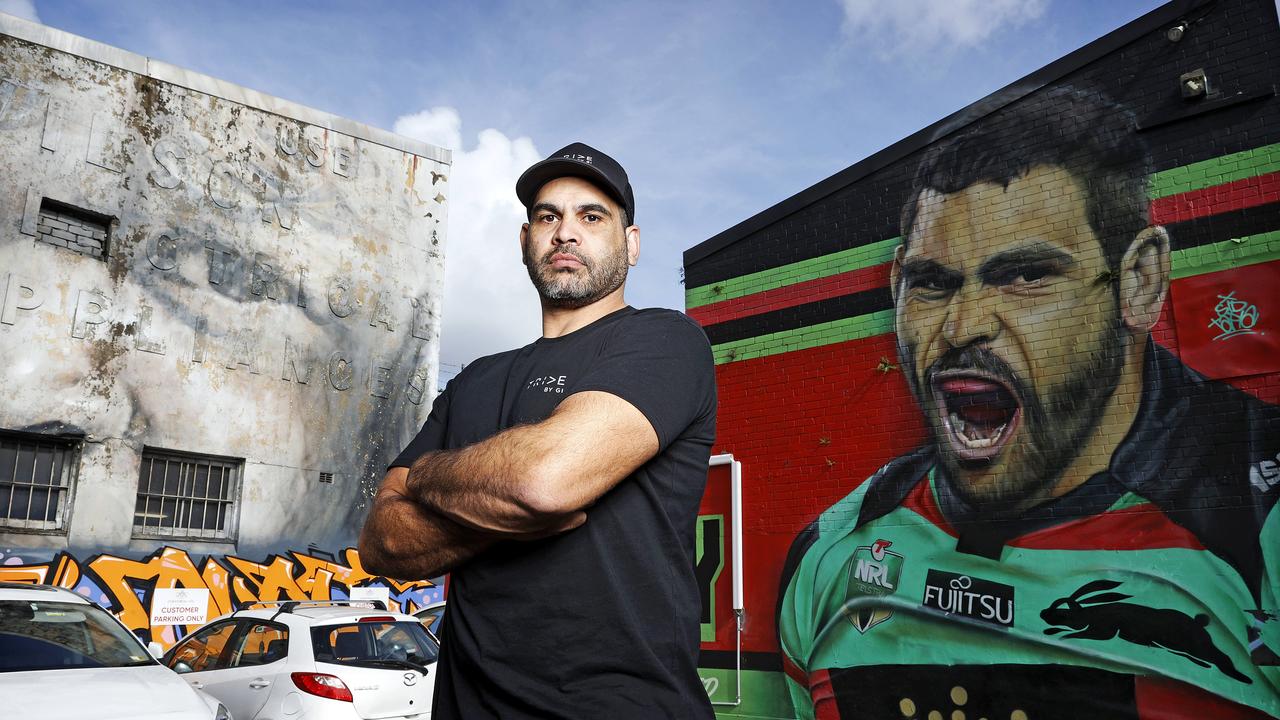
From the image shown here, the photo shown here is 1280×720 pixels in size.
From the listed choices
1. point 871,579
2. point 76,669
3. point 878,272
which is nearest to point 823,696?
point 871,579

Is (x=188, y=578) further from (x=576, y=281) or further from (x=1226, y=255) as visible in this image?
(x=1226, y=255)

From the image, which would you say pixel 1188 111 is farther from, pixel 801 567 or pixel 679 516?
pixel 679 516

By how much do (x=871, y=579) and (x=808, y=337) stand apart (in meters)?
2.72

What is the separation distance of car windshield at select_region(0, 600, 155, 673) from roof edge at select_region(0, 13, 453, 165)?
919 cm

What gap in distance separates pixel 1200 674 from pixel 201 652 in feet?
29.0

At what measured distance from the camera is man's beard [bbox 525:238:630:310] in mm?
2305

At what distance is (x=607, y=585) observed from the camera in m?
1.76

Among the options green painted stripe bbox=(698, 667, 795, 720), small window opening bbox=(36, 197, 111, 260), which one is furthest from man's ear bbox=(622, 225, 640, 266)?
small window opening bbox=(36, 197, 111, 260)

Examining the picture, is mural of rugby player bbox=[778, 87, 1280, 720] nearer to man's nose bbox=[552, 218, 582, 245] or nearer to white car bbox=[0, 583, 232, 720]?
white car bbox=[0, 583, 232, 720]

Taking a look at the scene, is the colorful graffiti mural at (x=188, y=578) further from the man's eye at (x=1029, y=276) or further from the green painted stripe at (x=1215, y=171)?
the green painted stripe at (x=1215, y=171)

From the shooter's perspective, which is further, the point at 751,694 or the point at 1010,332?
the point at 751,694

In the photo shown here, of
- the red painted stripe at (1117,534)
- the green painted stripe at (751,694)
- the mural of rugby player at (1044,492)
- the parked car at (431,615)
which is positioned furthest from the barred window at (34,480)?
the red painted stripe at (1117,534)

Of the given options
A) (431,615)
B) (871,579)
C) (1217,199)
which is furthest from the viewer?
(431,615)

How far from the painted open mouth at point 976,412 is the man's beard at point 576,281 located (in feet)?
24.0
